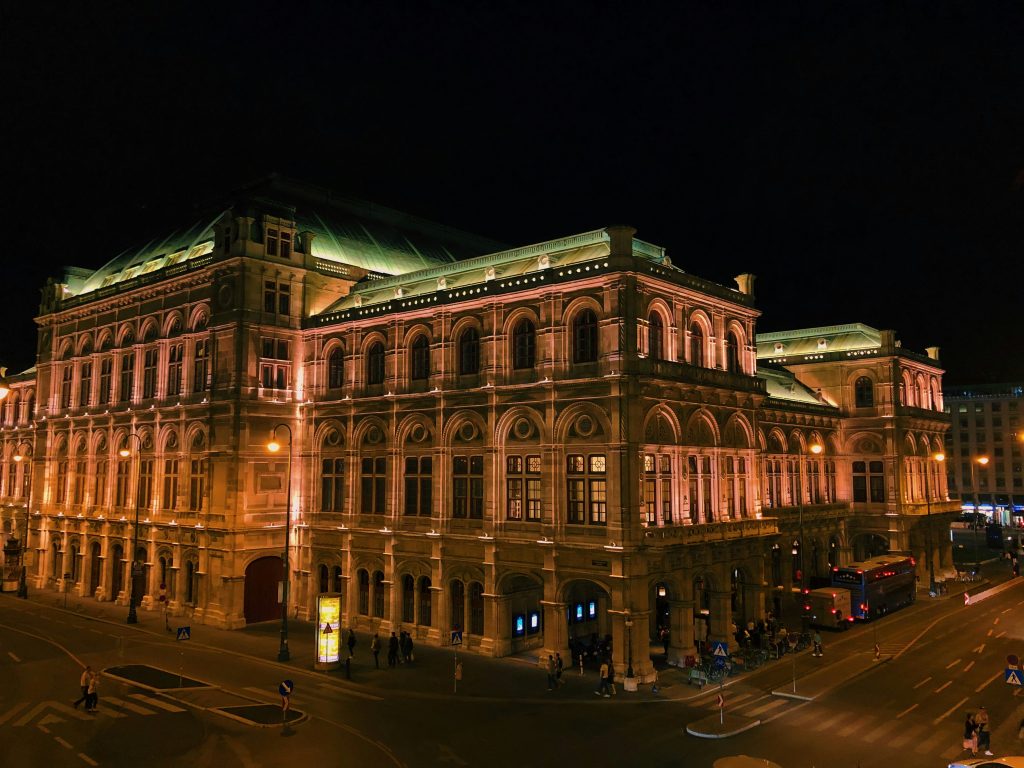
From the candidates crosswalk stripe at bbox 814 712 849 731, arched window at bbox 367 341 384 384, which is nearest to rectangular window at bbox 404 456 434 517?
arched window at bbox 367 341 384 384

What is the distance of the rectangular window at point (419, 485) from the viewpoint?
4825cm

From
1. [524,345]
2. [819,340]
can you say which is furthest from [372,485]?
[819,340]

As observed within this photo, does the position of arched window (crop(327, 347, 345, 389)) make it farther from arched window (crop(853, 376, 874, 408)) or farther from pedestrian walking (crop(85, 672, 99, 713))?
arched window (crop(853, 376, 874, 408))

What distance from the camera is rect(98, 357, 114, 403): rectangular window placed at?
65.9 metres

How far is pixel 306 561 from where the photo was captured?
2105 inches

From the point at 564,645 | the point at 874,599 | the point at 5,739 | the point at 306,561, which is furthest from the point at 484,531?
the point at 874,599

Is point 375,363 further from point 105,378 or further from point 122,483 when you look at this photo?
point 105,378

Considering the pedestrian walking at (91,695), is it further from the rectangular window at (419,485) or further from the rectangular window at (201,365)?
the rectangular window at (201,365)

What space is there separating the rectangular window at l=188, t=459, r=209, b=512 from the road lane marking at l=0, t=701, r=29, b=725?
22.2 meters

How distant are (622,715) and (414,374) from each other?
987 inches

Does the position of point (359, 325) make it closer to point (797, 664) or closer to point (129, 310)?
point (129, 310)

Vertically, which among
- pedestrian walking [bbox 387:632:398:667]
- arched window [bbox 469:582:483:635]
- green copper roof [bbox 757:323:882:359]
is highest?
green copper roof [bbox 757:323:882:359]

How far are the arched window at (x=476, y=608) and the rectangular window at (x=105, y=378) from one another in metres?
39.0

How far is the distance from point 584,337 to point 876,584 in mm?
29813
